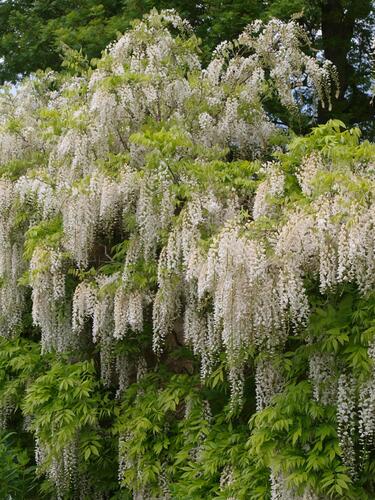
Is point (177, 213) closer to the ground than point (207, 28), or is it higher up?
closer to the ground

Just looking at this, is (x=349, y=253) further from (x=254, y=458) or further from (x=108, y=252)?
(x=108, y=252)

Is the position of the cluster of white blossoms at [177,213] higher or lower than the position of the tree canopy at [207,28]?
lower

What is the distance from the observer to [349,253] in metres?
4.25

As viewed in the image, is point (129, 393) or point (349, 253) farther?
point (129, 393)

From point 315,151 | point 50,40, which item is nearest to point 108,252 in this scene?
point 315,151

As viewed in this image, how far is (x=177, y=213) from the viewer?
19.0 ft

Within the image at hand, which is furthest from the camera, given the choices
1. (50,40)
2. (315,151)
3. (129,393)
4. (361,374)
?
(50,40)

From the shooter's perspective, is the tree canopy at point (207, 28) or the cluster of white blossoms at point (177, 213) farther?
the tree canopy at point (207, 28)

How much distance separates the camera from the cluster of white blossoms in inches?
177

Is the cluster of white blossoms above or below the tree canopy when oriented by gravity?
below

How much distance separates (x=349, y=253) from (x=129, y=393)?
8.64ft

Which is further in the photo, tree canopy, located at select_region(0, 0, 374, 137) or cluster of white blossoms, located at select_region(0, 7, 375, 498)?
tree canopy, located at select_region(0, 0, 374, 137)

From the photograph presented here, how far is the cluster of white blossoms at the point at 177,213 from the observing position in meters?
4.48

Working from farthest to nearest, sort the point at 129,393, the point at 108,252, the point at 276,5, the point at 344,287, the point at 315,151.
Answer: the point at 276,5
the point at 108,252
the point at 129,393
the point at 315,151
the point at 344,287
